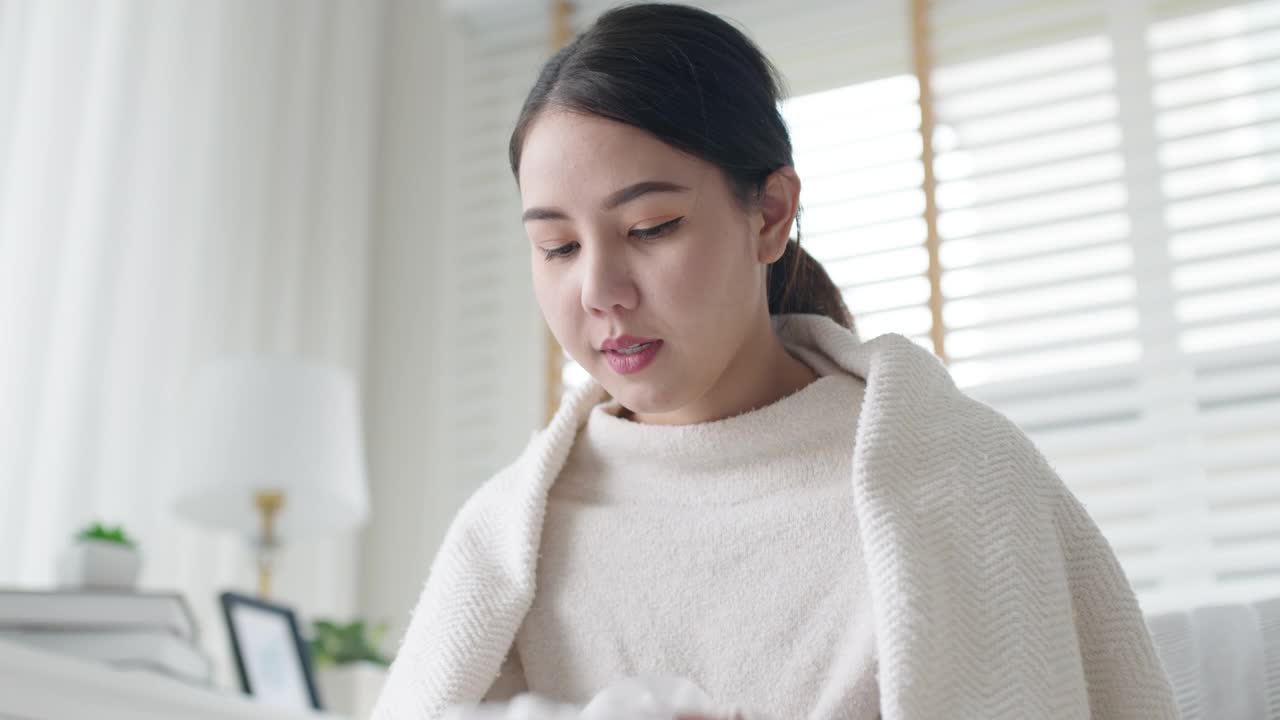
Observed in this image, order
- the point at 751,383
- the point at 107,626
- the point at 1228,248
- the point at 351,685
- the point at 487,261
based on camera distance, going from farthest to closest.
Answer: the point at 487,261, the point at 1228,248, the point at 351,685, the point at 107,626, the point at 751,383

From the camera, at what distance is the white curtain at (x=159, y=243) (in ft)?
7.01

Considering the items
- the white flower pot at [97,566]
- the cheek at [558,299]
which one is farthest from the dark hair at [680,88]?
the white flower pot at [97,566]

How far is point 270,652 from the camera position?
1.76 metres

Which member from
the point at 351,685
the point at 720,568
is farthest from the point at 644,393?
the point at 351,685

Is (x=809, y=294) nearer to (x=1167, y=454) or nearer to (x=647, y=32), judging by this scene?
(x=647, y=32)

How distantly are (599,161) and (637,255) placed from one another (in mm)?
74

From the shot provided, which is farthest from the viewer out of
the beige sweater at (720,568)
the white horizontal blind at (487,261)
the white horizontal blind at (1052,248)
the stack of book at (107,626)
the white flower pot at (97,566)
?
the white horizontal blind at (487,261)

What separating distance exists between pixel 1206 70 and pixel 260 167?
1.88m

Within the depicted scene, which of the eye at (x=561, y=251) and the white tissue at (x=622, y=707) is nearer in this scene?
the white tissue at (x=622, y=707)

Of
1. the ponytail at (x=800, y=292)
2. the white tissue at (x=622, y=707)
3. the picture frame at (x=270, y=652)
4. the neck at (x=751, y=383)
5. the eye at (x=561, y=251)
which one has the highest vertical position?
the eye at (x=561, y=251)

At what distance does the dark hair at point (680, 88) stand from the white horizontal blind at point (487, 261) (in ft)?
5.54

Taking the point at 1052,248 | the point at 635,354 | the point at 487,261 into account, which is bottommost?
the point at 635,354

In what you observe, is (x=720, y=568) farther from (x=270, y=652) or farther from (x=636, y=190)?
(x=270, y=652)

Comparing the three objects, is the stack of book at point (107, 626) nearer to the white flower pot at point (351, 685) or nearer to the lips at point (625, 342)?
the white flower pot at point (351, 685)
